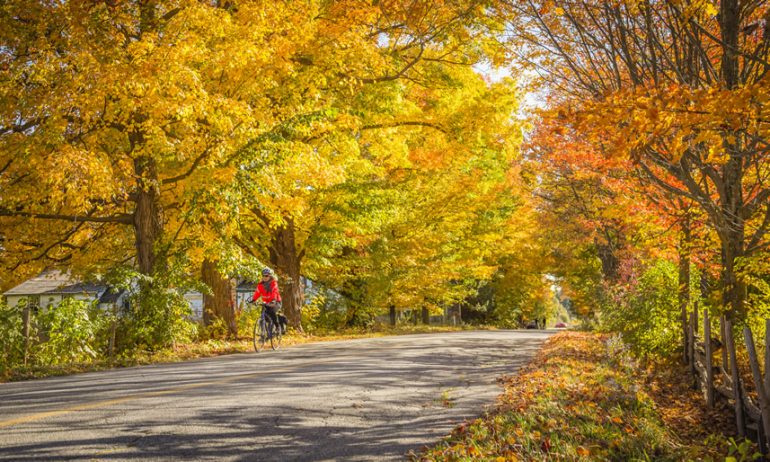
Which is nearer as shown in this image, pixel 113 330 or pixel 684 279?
pixel 684 279

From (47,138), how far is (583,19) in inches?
384

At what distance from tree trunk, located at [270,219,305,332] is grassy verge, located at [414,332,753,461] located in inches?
464

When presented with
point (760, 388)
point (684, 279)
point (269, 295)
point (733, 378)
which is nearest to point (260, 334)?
point (269, 295)

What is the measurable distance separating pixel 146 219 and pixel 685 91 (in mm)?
12340

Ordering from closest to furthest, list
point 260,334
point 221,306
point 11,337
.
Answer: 1. point 11,337
2. point 260,334
3. point 221,306

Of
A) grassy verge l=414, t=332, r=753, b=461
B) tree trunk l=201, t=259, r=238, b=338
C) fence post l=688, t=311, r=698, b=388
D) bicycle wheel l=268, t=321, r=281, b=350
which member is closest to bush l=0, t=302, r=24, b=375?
bicycle wheel l=268, t=321, r=281, b=350

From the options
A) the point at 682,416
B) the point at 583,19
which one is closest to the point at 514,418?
the point at 682,416

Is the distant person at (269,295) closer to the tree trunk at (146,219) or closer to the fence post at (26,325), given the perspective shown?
the tree trunk at (146,219)

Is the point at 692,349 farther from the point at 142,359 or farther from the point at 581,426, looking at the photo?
the point at 142,359

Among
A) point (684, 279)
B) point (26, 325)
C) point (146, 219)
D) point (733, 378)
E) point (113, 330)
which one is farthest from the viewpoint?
point (146, 219)

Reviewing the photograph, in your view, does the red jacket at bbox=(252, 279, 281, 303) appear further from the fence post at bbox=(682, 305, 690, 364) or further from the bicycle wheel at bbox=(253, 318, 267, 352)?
the fence post at bbox=(682, 305, 690, 364)

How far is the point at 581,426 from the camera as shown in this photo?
661 centimetres

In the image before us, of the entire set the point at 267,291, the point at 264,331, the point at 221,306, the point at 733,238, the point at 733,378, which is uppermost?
the point at 733,238

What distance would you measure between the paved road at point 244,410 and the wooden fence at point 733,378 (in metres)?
3.05
